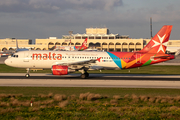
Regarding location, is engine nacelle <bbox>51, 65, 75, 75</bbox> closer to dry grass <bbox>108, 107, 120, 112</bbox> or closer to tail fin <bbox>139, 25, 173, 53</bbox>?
tail fin <bbox>139, 25, 173, 53</bbox>

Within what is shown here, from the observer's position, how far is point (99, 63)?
35.8 meters

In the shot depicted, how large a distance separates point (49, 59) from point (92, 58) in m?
6.49

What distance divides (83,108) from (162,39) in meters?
24.3

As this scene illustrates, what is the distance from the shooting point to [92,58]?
118 feet

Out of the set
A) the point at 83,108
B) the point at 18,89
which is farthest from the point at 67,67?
the point at 83,108

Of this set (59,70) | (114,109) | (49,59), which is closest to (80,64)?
(59,70)

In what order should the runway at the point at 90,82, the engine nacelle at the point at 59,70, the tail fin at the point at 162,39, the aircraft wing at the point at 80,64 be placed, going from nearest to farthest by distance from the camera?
the runway at the point at 90,82 → the engine nacelle at the point at 59,70 → the aircraft wing at the point at 80,64 → the tail fin at the point at 162,39

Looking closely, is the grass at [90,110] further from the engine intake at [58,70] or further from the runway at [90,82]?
the engine intake at [58,70]

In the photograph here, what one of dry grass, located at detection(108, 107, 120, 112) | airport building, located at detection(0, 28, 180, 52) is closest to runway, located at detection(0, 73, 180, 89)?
dry grass, located at detection(108, 107, 120, 112)

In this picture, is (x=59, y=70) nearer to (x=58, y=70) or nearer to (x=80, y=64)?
(x=58, y=70)

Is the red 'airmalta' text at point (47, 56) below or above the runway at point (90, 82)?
above

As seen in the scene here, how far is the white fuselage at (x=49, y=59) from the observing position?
3524cm

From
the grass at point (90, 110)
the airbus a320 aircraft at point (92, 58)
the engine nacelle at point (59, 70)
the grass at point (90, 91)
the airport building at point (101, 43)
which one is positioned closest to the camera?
the grass at point (90, 110)

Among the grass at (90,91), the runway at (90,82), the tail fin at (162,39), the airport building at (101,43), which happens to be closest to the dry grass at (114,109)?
the grass at (90,91)
